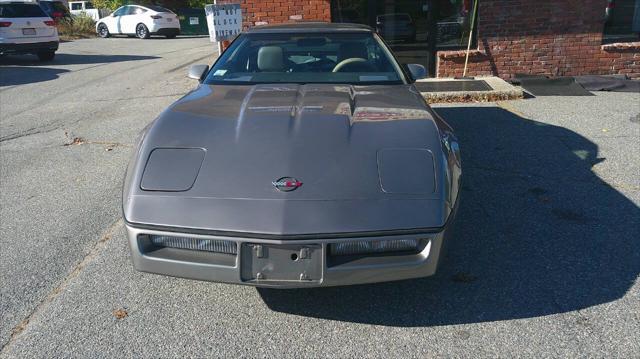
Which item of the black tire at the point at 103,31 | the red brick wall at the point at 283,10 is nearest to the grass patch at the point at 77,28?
the black tire at the point at 103,31

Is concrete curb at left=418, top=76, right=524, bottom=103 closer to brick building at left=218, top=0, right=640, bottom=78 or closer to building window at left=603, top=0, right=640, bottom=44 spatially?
brick building at left=218, top=0, right=640, bottom=78

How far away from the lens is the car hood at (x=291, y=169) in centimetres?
254

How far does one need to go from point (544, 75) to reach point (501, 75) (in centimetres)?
72

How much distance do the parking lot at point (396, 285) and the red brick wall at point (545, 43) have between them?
358 cm

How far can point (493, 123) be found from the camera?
6785 mm

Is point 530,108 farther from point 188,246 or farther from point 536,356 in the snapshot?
point 188,246

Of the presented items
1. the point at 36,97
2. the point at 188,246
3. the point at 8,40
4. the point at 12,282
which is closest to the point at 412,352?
the point at 188,246

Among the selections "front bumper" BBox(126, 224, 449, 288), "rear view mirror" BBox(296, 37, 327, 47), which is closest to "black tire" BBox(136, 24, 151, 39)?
"rear view mirror" BBox(296, 37, 327, 47)

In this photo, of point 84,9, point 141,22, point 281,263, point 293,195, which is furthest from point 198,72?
point 84,9

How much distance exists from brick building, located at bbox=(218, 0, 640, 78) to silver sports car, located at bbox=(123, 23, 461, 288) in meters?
6.58

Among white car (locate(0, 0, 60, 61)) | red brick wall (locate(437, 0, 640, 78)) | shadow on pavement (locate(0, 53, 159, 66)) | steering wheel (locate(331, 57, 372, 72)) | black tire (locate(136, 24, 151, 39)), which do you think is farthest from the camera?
black tire (locate(136, 24, 151, 39))

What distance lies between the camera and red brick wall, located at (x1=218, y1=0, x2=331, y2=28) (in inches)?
367

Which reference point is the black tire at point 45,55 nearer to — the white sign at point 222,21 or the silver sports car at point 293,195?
the white sign at point 222,21

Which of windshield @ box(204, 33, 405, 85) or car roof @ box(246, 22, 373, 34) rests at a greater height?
car roof @ box(246, 22, 373, 34)
